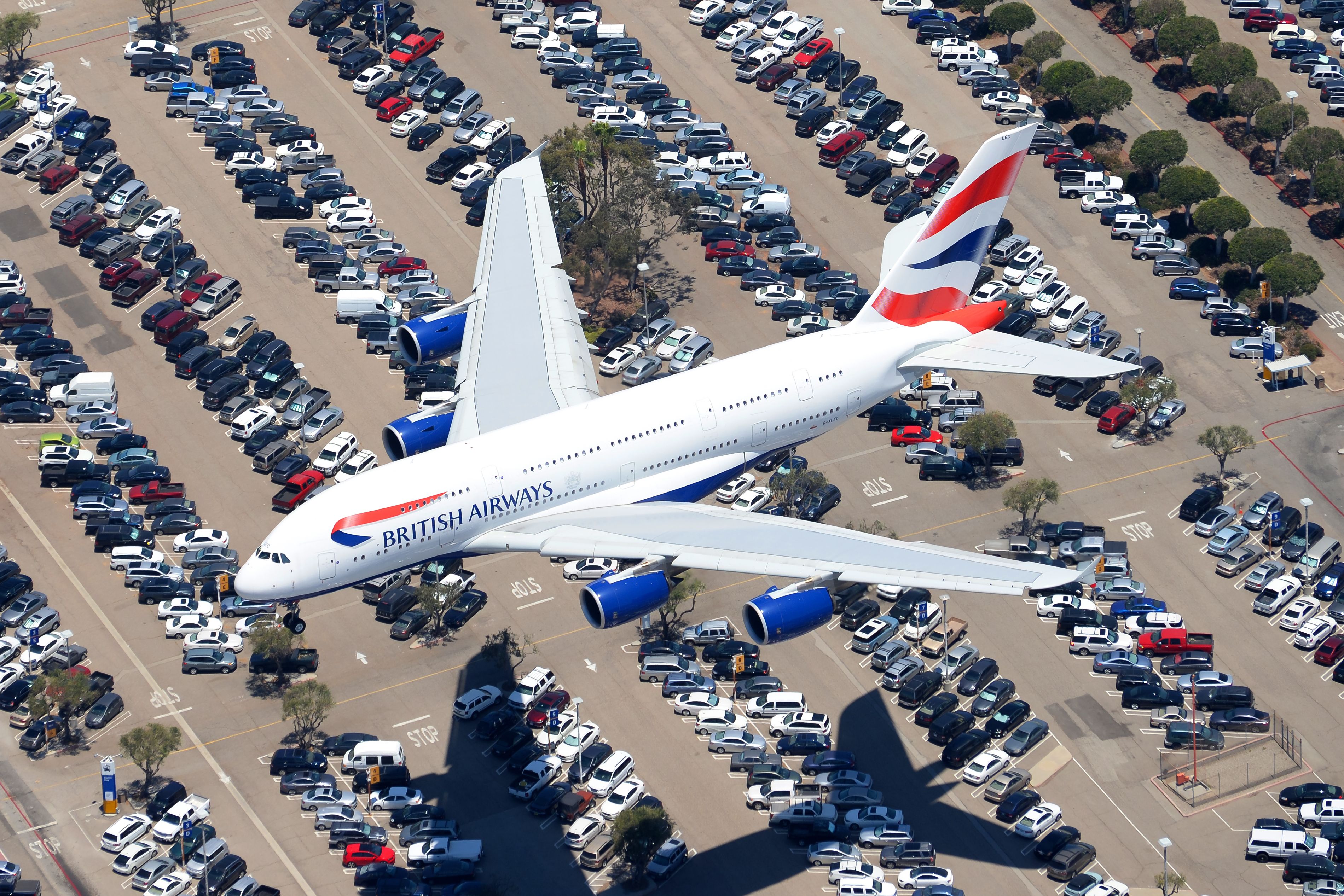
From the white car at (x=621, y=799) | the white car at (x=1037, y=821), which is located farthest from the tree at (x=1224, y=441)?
the white car at (x=621, y=799)

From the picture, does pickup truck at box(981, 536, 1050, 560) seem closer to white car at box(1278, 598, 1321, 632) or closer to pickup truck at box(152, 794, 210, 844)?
white car at box(1278, 598, 1321, 632)

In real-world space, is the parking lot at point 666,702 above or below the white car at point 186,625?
below

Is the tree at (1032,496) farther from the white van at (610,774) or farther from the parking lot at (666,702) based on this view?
the white van at (610,774)

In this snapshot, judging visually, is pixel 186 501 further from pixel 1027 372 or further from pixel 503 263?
pixel 1027 372

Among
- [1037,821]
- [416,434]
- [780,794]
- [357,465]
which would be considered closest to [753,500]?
[780,794]

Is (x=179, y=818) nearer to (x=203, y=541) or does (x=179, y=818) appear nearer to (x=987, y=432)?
(x=203, y=541)

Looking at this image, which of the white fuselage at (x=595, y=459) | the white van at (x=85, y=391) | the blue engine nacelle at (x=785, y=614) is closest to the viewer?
the white fuselage at (x=595, y=459)

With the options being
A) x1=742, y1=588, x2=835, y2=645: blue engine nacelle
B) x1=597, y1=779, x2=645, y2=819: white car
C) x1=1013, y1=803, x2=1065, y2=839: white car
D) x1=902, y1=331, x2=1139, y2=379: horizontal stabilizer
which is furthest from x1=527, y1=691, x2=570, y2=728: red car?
x1=902, y1=331, x2=1139, y2=379: horizontal stabilizer
